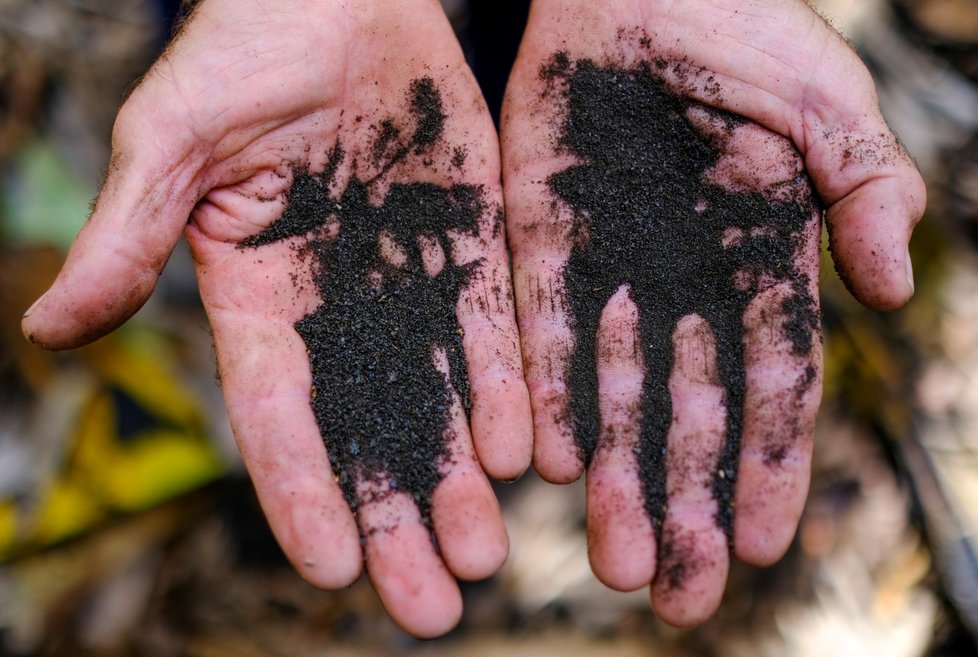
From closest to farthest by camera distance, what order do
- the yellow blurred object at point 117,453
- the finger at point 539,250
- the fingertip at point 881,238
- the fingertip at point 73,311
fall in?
the fingertip at point 73,311
the fingertip at point 881,238
the finger at point 539,250
the yellow blurred object at point 117,453

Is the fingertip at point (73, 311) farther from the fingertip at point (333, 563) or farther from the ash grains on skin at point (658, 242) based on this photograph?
the ash grains on skin at point (658, 242)

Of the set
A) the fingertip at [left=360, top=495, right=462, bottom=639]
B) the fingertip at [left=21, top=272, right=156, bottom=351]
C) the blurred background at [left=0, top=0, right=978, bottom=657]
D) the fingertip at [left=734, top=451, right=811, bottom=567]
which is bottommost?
the blurred background at [left=0, top=0, right=978, bottom=657]

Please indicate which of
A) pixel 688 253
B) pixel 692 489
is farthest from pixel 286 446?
pixel 688 253

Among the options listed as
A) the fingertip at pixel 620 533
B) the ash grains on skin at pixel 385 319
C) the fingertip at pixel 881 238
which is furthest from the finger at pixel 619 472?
the fingertip at pixel 881 238

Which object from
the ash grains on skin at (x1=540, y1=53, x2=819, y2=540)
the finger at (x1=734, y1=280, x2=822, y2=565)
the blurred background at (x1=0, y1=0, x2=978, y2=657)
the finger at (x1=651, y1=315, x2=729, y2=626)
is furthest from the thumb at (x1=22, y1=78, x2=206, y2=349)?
the finger at (x1=734, y1=280, x2=822, y2=565)

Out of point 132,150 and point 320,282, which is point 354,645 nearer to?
point 320,282

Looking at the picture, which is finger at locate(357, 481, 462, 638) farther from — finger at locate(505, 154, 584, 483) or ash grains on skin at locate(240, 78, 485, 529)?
finger at locate(505, 154, 584, 483)

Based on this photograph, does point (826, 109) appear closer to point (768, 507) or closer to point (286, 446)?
point (768, 507)
